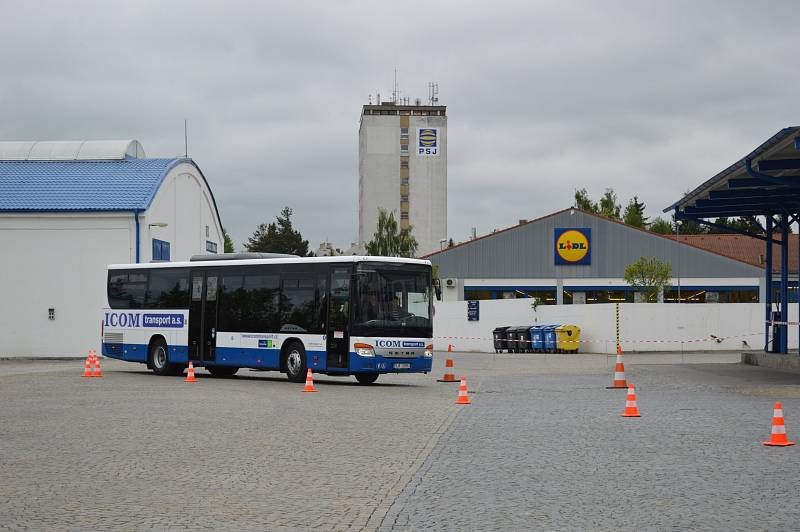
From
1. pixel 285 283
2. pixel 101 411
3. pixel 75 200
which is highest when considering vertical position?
pixel 75 200

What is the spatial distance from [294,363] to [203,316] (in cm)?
396

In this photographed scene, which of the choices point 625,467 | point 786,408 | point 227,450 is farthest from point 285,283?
point 625,467

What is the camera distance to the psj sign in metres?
134

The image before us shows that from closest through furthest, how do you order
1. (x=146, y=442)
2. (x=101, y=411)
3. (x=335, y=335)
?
(x=146, y=442) < (x=101, y=411) < (x=335, y=335)

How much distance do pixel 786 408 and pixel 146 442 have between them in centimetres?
1041

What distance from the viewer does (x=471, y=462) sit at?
1191cm

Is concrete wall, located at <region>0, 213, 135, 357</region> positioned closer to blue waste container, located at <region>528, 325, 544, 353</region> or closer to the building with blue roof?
the building with blue roof

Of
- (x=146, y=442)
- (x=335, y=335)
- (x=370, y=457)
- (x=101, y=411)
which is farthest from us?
(x=335, y=335)

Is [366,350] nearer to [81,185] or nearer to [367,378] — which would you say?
[367,378]

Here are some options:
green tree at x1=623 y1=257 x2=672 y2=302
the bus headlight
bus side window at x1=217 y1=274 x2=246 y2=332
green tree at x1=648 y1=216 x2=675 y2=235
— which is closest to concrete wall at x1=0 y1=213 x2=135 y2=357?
bus side window at x1=217 y1=274 x2=246 y2=332

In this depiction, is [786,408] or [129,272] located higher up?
[129,272]

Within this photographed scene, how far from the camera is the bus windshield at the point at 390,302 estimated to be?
2591 centimetres

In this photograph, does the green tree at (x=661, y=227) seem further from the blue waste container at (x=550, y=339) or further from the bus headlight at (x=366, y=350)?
the bus headlight at (x=366, y=350)

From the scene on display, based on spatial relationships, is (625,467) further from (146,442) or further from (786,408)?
(786,408)
